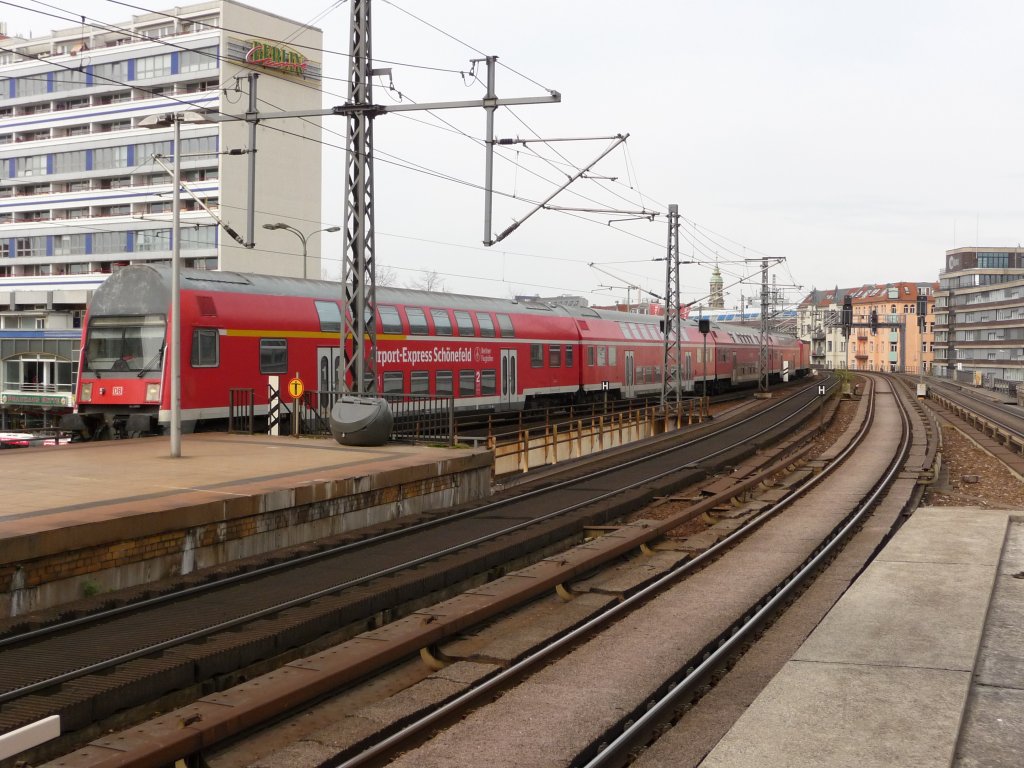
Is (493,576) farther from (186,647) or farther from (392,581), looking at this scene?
(186,647)

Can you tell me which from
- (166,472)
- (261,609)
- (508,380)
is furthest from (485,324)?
(261,609)

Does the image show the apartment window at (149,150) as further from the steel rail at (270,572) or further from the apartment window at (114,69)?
the steel rail at (270,572)

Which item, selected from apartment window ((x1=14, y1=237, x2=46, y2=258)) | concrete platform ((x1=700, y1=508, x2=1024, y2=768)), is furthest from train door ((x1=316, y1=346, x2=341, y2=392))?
apartment window ((x1=14, y1=237, x2=46, y2=258))

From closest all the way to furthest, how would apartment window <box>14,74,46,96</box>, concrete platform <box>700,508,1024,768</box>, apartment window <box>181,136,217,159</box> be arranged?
concrete platform <box>700,508,1024,768</box>
apartment window <box>181,136,217,159</box>
apartment window <box>14,74,46,96</box>

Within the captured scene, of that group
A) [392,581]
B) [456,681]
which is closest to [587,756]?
[456,681]

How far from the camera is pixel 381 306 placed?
2477cm

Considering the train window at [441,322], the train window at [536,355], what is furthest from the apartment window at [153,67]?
the train window at [441,322]

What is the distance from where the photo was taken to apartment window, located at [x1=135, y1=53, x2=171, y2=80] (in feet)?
241

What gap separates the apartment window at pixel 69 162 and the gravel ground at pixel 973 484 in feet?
227

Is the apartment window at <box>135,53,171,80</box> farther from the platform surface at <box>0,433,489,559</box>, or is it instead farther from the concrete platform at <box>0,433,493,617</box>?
the concrete platform at <box>0,433,493,617</box>

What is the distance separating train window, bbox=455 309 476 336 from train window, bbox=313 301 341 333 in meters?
5.42

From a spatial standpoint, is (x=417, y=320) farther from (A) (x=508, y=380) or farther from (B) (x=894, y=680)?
(B) (x=894, y=680)

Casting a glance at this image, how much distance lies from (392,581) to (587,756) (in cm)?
472

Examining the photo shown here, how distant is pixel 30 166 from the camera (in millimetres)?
80812
